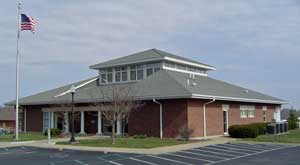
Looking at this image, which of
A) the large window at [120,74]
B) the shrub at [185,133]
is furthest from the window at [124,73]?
the shrub at [185,133]

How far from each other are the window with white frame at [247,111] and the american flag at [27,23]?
18949 mm

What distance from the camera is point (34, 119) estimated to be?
3906 centimetres

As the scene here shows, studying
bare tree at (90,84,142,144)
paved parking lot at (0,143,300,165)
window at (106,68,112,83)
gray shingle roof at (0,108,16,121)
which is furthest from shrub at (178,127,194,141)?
gray shingle roof at (0,108,16,121)

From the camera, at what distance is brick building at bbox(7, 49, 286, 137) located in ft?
93.4

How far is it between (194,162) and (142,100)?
13.5 metres

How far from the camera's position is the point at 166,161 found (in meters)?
16.8

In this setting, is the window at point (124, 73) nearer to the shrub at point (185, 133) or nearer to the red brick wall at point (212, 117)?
the red brick wall at point (212, 117)

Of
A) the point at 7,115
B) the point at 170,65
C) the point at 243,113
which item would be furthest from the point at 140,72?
the point at 7,115

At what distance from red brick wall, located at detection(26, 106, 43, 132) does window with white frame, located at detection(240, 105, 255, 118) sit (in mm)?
18715

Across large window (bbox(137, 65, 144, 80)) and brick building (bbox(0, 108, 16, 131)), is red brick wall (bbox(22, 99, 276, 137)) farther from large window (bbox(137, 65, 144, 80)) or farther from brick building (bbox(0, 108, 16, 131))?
brick building (bbox(0, 108, 16, 131))

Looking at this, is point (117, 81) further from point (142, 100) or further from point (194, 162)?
point (194, 162)

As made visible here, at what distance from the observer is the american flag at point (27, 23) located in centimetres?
3125

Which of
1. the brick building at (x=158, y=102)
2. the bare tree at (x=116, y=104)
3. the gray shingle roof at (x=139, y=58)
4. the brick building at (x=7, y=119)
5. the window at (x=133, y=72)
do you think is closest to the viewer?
the bare tree at (x=116, y=104)

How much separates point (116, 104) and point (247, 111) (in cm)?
1599
